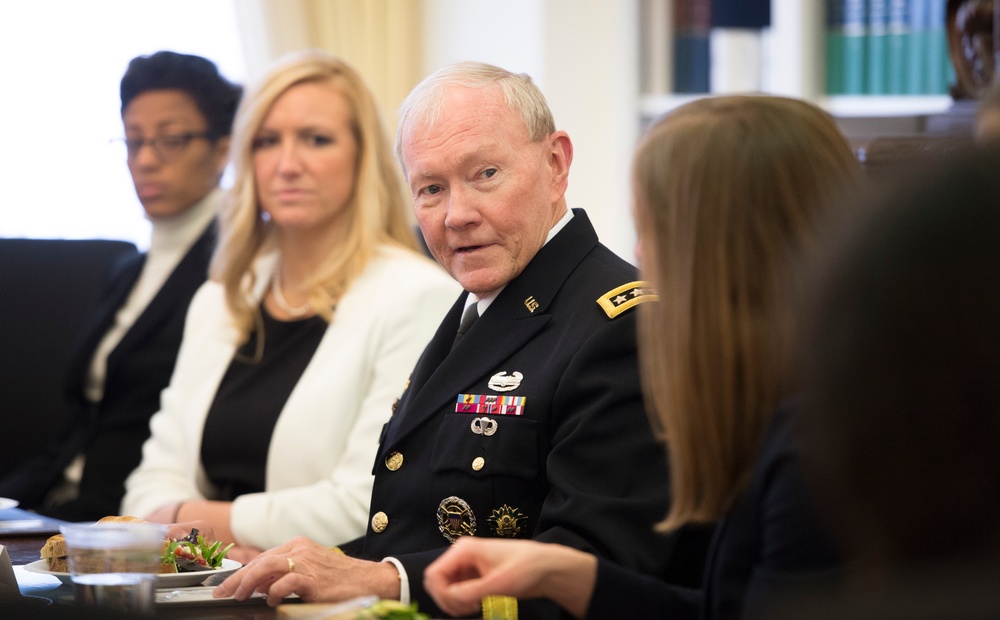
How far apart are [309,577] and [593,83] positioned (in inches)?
122

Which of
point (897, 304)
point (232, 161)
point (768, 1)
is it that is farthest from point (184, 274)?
point (897, 304)

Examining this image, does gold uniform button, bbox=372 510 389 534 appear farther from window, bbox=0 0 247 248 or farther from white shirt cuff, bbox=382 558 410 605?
window, bbox=0 0 247 248

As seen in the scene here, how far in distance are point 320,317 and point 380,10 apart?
2266mm

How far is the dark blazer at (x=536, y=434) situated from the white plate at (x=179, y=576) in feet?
0.81

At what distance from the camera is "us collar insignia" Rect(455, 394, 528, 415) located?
1.80 meters

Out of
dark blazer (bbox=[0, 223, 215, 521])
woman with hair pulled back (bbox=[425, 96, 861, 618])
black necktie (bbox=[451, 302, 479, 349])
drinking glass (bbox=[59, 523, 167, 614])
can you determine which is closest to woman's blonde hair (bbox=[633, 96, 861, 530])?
woman with hair pulled back (bbox=[425, 96, 861, 618])

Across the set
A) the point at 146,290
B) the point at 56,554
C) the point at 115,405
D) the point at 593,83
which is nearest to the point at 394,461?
the point at 56,554

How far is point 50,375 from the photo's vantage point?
12.3 feet

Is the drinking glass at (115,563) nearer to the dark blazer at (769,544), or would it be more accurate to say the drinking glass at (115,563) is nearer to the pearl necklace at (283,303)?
the dark blazer at (769,544)

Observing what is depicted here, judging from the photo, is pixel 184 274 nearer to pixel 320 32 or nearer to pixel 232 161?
pixel 232 161

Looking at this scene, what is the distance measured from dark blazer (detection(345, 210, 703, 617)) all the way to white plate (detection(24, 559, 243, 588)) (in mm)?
248

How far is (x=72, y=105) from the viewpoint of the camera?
14.9 feet

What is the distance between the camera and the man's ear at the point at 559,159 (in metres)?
2.05

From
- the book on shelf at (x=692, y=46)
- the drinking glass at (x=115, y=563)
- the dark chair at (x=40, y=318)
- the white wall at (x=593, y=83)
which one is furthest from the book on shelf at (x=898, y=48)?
the drinking glass at (x=115, y=563)
